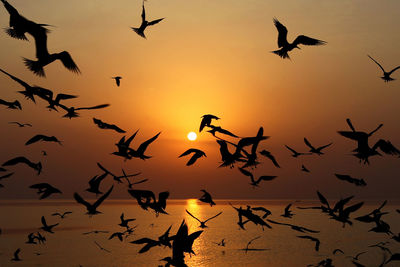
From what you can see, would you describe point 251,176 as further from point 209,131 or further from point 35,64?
point 35,64

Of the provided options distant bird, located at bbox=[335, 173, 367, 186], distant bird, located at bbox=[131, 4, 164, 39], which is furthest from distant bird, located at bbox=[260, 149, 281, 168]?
distant bird, located at bbox=[131, 4, 164, 39]

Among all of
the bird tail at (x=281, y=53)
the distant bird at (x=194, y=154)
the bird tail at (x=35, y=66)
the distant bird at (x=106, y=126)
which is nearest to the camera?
the bird tail at (x=35, y=66)

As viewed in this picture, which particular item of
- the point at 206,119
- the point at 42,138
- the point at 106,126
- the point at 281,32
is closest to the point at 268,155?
the point at 206,119

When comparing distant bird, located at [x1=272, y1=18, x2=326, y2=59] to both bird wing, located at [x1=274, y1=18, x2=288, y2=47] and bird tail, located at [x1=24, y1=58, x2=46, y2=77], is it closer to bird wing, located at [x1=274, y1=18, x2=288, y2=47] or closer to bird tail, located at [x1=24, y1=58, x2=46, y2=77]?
bird wing, located at [x1=274, y1=18, x2=288, y2=47]

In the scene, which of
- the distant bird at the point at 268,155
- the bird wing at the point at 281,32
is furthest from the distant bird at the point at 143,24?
the distant bird at the point at 268,155

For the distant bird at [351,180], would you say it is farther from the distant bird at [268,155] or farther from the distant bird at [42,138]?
the distant bird at [42,138]

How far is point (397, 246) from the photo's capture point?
226 ft

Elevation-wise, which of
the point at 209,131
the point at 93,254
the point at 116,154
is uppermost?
the point at 209,131

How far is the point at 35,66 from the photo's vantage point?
7984 mm

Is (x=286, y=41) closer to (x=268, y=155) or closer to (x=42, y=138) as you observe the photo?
(x=268, y=155)

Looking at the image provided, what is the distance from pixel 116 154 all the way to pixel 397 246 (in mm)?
69183

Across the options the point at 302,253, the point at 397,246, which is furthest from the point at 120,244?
the point at 397,246

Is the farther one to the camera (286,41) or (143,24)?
(143,24)

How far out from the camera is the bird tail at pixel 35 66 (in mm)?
7891
